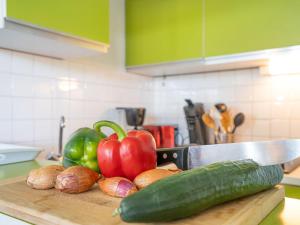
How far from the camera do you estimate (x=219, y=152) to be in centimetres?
71

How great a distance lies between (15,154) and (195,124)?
0.95m

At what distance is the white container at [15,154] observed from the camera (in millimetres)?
984

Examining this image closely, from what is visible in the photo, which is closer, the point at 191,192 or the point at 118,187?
the point at 191,192

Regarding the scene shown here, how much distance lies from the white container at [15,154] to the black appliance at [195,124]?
852 mm

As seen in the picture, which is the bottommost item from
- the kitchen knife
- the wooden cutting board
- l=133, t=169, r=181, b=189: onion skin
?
the wooden cutting board

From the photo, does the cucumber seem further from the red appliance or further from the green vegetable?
the red appliance

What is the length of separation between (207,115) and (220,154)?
0.90 meters

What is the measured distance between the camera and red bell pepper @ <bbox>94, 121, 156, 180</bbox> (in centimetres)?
59

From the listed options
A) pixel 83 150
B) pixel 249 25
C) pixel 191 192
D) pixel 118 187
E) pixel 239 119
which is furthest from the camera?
pixel 239 119

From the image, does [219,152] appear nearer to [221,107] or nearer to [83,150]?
[83,150]

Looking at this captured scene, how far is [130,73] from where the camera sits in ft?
5.80

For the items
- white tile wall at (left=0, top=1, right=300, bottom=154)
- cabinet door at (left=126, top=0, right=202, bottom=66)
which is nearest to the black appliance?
white tile wall at (left=0, top=1, right=300, bottom=154)

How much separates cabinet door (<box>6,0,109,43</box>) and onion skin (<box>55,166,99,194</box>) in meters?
0.60

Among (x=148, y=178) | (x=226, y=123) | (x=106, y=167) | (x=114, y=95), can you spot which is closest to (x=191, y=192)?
(x=148, y=178)
